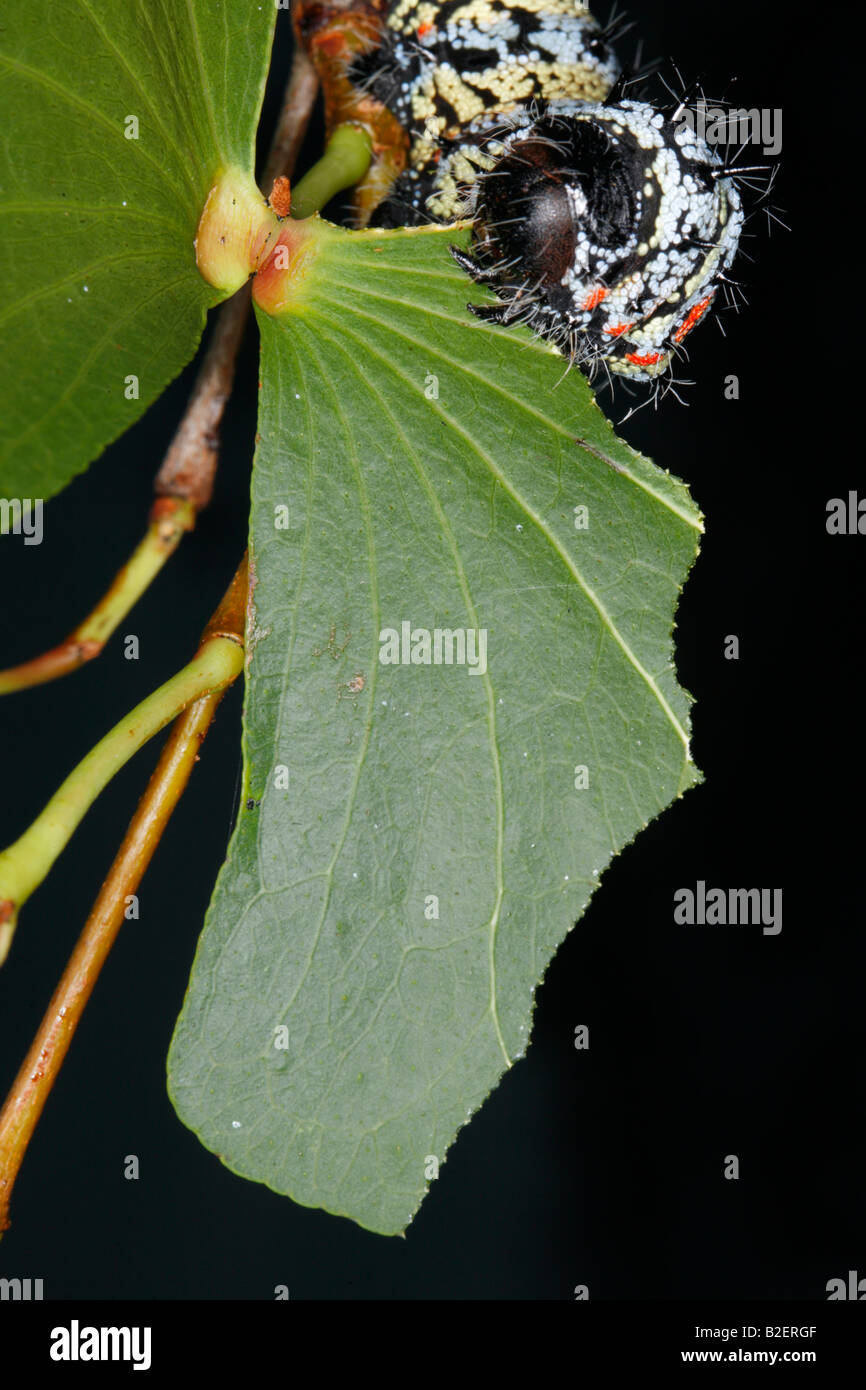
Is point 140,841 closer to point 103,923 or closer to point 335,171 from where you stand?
point 103,923

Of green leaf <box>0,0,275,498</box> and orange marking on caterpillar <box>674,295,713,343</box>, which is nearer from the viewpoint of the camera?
green leaf <box>0,0,275,498</box>

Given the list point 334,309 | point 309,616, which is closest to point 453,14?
point 334,309

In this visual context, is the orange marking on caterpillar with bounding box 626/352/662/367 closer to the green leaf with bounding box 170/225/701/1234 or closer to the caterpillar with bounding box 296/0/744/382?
the caterpillar with bounding box 296/0/744/382

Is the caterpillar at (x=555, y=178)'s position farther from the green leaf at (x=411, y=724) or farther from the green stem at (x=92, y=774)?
the green stem at (x=92, y=774)

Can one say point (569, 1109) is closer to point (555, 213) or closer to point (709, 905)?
point (709, 905)

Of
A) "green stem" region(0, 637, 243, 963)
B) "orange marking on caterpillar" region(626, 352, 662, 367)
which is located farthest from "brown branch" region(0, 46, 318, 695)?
"orange marking on caterpillar" region(626, 352, 662, 367)

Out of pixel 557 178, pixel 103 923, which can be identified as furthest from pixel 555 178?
pixel 103 923

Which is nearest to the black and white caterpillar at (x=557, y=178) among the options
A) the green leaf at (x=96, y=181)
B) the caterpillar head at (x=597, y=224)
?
the caterpillar head at (x=597, y=224)
